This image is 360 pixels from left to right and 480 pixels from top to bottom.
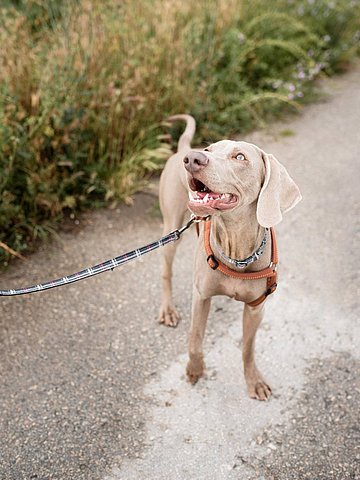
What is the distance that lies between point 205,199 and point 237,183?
181 mm

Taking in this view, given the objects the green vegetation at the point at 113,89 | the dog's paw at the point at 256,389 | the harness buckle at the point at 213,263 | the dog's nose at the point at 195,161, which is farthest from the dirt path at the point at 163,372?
the dog's nose at the point at 195,161

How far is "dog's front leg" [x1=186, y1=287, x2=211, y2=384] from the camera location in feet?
9.92

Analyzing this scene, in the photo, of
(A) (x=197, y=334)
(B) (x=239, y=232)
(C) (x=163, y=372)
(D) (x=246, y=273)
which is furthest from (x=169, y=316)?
(B) (x=239, y=232)

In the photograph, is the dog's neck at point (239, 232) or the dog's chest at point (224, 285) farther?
Answer: the dog's chest at point (224, 285)

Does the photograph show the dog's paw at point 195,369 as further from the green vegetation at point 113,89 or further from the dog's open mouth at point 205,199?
the green vegetation at point 113,89

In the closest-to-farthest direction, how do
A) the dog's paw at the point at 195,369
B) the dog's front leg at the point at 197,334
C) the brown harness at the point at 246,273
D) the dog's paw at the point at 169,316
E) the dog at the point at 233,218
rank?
Answer: 1. the dog at the point at 233,218
2. the brown harness at the point at 246,273
3. the dog's front leg at the point at 197,334
4. the dog's paw at the point at 195,369
5. the dog's paw at the point at 169,316

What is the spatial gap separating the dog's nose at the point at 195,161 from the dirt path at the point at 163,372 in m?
1.54

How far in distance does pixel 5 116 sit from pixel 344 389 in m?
3.03

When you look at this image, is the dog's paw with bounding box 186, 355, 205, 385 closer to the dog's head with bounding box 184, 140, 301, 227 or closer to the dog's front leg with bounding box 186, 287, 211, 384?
the dog's front leg with bounding box 186, 287, 211, 384

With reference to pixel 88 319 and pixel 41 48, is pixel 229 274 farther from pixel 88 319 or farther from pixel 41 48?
pixel 41 48

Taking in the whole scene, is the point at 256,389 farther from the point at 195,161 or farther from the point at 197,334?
the point at 195,161

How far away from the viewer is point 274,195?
8.02 feet

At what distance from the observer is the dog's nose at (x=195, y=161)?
2.28 metres

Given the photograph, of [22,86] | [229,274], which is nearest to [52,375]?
[229,274]
